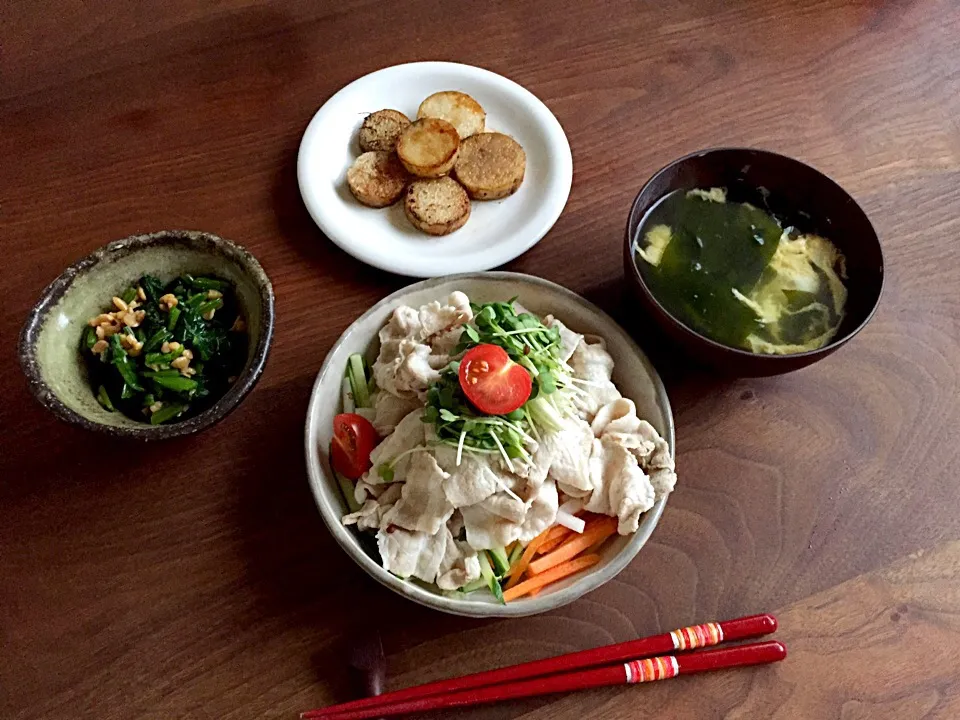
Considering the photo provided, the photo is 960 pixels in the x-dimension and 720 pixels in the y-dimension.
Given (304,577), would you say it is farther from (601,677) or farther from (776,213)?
(776,213)

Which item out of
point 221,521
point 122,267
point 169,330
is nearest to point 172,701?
point 221,521

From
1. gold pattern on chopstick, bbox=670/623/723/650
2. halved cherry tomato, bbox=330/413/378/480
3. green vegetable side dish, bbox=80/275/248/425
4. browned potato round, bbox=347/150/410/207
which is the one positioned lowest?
gold pattern on chopstick, bbox=670/623/723/650

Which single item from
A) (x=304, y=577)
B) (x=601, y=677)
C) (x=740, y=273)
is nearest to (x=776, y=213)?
(x=740, y=273)

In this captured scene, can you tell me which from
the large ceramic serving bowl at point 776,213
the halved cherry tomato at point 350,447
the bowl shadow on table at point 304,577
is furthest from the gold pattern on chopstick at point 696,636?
the halved cherry tomato at point 350,447

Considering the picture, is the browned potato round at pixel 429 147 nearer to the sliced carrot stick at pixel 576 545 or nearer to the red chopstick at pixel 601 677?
the sliced carrot stick at pixel 576 545

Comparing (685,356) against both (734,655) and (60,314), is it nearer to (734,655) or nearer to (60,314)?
(734,655)

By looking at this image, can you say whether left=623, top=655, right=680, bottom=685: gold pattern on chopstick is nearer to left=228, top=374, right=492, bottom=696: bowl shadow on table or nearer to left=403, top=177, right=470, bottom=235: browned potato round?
left=228, top=374, right=492, bottom=696: bowl shadow on table

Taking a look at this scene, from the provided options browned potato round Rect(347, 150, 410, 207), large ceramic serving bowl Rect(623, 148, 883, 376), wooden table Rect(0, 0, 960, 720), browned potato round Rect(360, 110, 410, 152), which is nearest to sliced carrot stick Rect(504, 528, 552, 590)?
wooden table Rect(0, 0, 960, 720)
